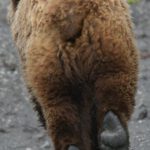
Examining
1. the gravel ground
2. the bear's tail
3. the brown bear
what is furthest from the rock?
the bear's tail

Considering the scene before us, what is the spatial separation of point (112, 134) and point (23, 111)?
145 inches

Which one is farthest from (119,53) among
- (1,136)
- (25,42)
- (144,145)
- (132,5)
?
(132,5)

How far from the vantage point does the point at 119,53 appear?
19.5 ft

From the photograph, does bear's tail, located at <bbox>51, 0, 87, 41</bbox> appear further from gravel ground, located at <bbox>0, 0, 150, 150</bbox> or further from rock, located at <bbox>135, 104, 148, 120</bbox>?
rock, located at <bbox>135, 104, 148, 120</bbox>

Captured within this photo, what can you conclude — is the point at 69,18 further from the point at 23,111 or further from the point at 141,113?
the point at 23,111

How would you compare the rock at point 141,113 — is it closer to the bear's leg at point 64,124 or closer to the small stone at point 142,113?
the small stone at point 142,113

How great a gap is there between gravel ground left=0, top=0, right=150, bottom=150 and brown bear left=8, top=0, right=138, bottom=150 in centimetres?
217

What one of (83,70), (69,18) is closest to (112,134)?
(83,70)

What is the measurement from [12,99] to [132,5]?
352 cm

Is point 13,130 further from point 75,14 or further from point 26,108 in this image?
point 75,14

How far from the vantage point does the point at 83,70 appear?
6.00 metres

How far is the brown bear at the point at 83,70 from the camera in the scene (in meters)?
5.91

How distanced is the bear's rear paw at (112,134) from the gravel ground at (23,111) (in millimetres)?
2124

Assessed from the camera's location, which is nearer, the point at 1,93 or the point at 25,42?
the point at 25,42
